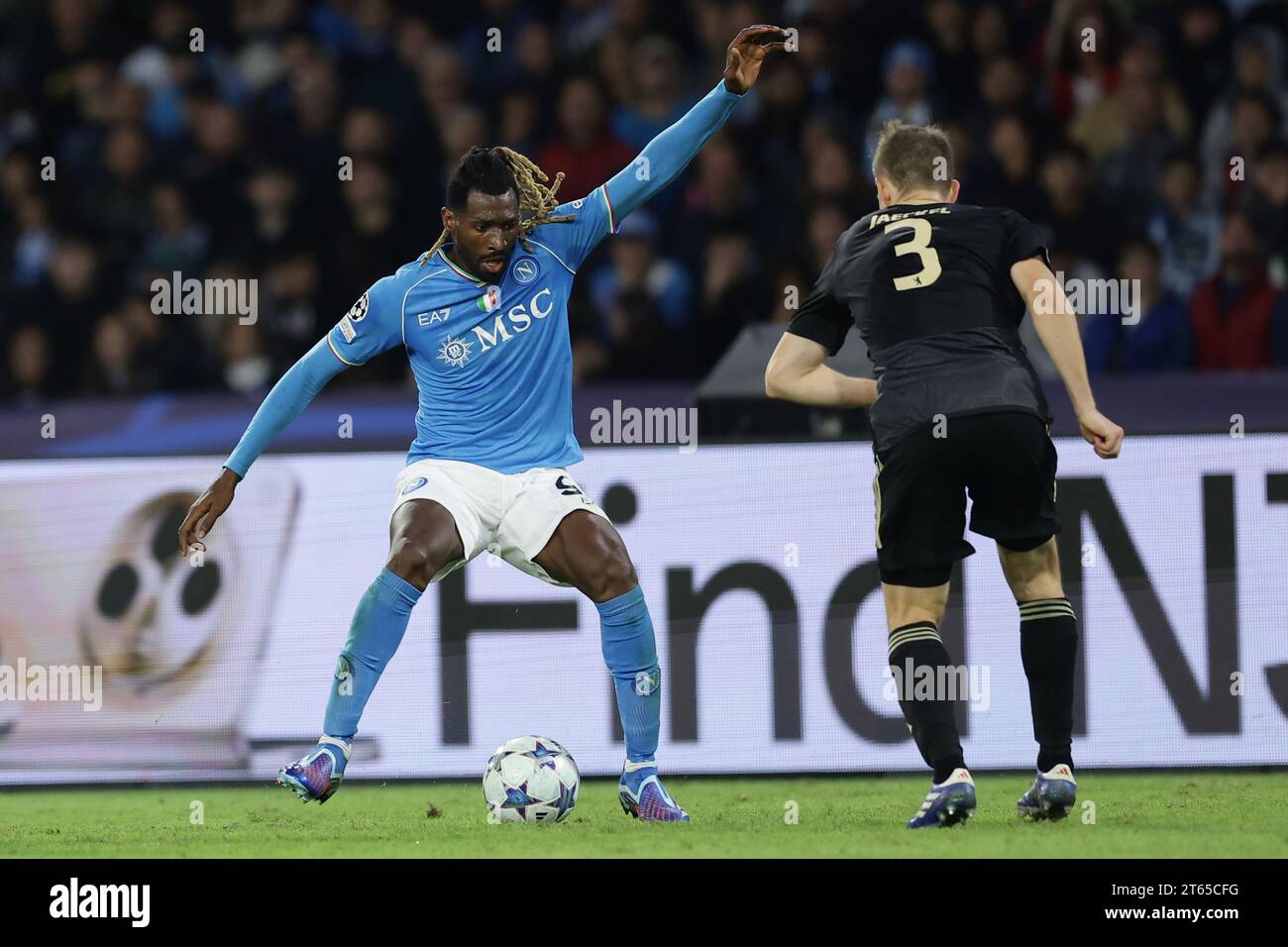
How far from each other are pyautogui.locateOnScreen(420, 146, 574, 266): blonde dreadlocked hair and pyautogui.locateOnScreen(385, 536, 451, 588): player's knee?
0.87 m

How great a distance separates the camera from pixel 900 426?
195 inches

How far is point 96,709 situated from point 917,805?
2994 millimetres

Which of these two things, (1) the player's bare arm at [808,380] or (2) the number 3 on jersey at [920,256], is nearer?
(2) the number 3 on jersey at [920,256]

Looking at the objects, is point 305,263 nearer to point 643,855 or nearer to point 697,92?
point 697,92

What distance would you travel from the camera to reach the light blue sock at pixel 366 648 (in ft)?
17.4

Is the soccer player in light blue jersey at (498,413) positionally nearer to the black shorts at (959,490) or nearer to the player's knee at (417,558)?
the player's knee at (417,558)

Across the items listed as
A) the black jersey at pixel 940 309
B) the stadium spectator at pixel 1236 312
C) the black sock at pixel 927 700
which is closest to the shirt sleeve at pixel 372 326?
the black jersey at pixel 940 309

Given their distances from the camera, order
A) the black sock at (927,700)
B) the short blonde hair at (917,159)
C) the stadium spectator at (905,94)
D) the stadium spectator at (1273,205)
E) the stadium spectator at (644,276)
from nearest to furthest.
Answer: the black sock at (927,700) → the short blonde hair at (917,159) → the stadium spectator at (1273,205) → the stadium spectator at (644,276) → the stadium spectator at (905,94)

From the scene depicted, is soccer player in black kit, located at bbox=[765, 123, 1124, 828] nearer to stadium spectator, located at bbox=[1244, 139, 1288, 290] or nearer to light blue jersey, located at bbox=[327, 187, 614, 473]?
light blue jersey, located at bbox=[327, 187, 614, 473]

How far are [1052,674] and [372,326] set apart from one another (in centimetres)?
216

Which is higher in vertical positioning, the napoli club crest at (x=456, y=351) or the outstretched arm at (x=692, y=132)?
the outstretched arm at (x=692, y=132)
